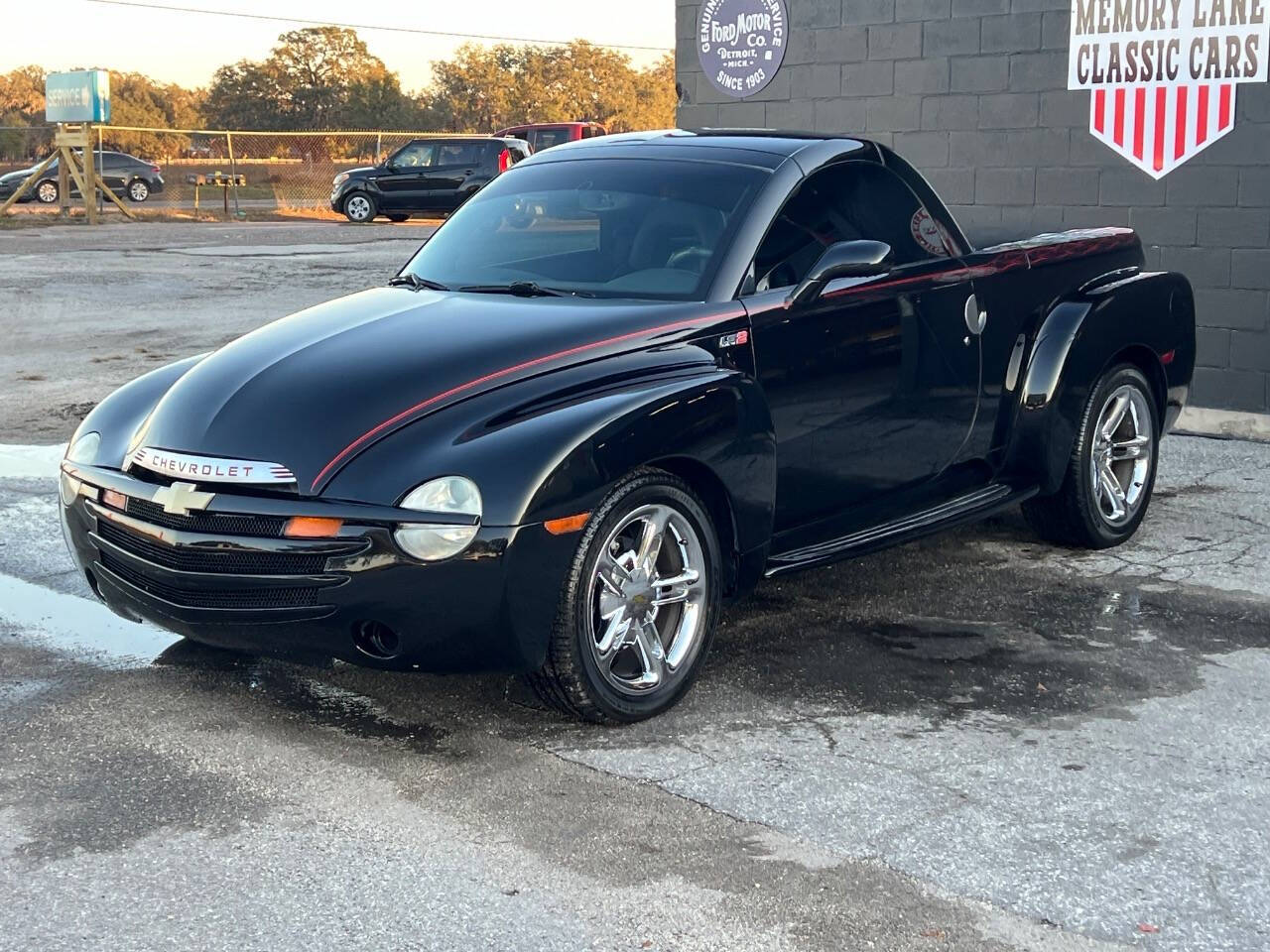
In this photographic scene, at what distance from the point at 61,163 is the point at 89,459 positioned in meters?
27.6

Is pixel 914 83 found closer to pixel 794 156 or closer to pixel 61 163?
pixel 794 156

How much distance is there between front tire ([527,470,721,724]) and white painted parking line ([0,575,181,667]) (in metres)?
1.59

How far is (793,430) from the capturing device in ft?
17.4

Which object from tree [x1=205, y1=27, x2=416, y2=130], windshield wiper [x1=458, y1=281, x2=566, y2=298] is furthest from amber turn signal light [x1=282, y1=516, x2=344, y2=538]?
tree [x1=205, y1=27, x2=416, y2=130]

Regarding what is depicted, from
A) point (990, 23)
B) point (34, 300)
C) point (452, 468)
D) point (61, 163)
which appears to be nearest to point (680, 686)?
point (452, 468)

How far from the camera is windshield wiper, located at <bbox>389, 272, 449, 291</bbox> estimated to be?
18.8 feet

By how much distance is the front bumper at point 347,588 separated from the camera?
4.30 m

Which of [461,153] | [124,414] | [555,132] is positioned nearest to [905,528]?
[124,414]

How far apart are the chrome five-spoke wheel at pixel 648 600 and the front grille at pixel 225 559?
78 centimetres

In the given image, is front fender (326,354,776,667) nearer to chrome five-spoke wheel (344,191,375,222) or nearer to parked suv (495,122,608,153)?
chrome five-spoke wheel (344,191,375,222)

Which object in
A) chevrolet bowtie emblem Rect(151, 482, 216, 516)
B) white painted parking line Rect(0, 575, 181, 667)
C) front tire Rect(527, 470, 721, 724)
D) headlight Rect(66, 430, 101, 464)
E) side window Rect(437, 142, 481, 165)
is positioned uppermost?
side window Rect(437, 142, 481, 165)

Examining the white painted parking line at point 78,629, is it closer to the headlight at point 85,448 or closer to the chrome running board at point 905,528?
the headlight at point 85,448

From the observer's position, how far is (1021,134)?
10.2 meters

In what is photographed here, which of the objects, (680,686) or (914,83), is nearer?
(680,686)
